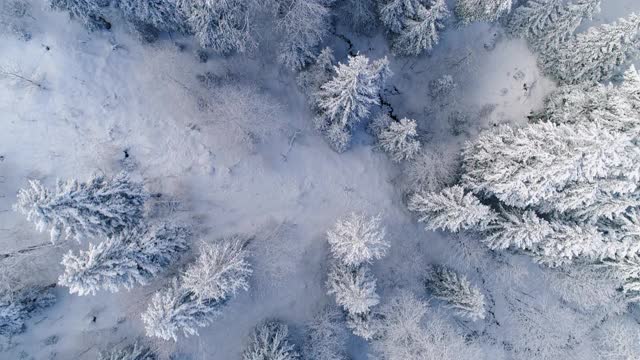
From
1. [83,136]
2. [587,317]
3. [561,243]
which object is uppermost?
[561,243]

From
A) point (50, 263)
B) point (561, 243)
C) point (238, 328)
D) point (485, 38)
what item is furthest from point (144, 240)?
point (485, 38)

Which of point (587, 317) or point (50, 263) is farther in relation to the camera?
point (587, 317)

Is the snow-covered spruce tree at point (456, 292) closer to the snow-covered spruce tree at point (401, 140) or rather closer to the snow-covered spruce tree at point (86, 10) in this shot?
the snow-covered spruce tree at point (401, 140)

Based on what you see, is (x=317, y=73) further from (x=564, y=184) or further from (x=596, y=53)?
(x=596, y=53)

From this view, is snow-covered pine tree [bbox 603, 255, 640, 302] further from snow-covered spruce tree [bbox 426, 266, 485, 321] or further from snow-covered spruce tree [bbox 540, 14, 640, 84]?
snow-covered spruce tree [bbox 540, 14, 640, 84]

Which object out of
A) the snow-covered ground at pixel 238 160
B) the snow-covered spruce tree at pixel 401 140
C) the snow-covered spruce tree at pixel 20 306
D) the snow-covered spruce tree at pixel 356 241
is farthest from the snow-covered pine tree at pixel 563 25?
the snow-covered spruce tree at pixel 20 306

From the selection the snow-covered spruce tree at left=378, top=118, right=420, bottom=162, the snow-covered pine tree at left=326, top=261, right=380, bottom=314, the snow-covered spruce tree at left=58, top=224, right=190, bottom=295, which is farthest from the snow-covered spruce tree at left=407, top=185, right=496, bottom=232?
the snow-covered spruce tree at left=58, top=224, right=190, bottom=295

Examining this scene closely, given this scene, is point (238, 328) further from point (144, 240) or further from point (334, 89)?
point (334, 89)
